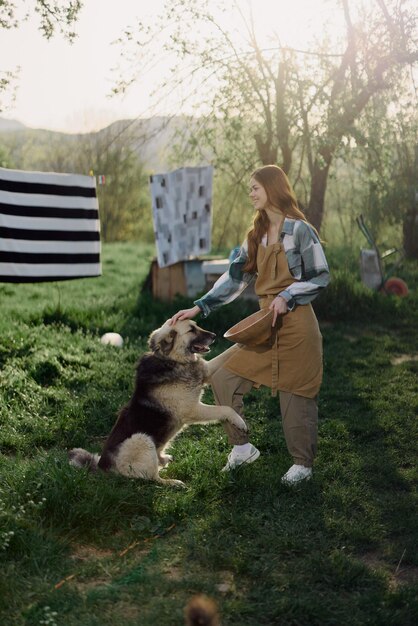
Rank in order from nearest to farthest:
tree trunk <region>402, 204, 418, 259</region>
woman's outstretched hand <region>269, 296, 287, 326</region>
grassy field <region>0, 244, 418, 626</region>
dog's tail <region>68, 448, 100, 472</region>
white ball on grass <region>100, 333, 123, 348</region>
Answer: grassy field <region>0, 244, 418, 626</region>, woman's outstretched hand <region>269, 296, 287, 326</region>, dog's tail <region>68, 448, 100, 472</region>, white ball on grass <region>100, 333, 123, 348</region>, tree trunk <region>402, 204, 418, 259</region>

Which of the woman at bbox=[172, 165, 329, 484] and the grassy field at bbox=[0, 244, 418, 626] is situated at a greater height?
the woman at bbox=[172, 165, 329, 484]

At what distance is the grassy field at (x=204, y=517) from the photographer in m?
3.47

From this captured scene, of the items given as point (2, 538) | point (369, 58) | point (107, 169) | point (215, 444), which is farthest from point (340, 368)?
point (107, 169)

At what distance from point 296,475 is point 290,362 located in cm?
74

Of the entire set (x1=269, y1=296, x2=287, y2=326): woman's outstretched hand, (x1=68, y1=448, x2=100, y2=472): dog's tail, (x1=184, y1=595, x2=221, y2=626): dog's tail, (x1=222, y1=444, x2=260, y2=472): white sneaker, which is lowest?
(x1=222, y1=444, x2=260, y2=472): white sneaker

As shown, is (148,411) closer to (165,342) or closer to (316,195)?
(165,342)

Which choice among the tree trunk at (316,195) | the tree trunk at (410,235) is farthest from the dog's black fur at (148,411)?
the tree trunk at (410,235)

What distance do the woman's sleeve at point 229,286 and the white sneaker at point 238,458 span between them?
99 centimetres

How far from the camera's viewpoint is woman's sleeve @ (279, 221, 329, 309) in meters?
4.69

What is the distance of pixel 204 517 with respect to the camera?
14.5 ft

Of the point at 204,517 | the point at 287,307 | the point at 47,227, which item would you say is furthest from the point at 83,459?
the point at 47,227

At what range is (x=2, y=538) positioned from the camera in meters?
3.83

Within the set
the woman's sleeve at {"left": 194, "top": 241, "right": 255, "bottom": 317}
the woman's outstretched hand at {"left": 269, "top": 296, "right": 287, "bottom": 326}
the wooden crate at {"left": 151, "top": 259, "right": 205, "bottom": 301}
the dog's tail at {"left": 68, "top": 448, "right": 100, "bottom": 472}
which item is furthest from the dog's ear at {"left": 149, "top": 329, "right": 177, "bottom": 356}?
the wooden crate at {"left": 151, "top": 259, "right": 205, "bottom": 301}

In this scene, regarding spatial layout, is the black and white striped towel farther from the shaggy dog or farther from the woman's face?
the woman's face
